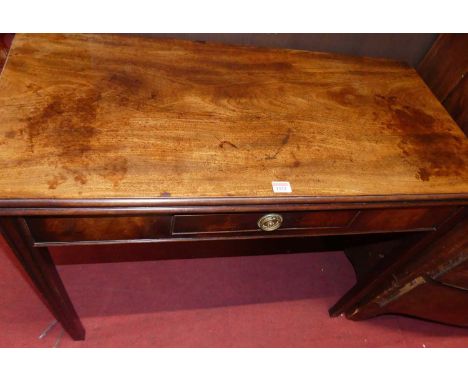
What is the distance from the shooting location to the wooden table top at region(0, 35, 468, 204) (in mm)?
723

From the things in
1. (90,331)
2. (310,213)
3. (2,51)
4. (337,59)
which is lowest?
(90,331)

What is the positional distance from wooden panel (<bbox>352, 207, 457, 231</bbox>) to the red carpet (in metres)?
0.63

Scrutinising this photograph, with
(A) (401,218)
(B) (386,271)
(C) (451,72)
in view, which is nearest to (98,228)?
(A) (401,218)

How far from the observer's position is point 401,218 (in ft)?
2.93

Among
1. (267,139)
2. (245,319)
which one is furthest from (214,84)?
(245,319)

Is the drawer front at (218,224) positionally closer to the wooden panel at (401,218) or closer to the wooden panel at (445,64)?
the wooden panel at (401,218)

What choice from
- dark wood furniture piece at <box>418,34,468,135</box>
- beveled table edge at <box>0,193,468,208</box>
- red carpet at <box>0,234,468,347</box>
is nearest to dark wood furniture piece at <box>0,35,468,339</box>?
beveled table edge at <box>0,193,468,208</box>

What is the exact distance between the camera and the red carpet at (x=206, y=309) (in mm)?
1277

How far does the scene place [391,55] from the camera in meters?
1.21

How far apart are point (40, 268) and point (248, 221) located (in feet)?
1.53

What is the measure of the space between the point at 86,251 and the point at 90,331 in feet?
0.98

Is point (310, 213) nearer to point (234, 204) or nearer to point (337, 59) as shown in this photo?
point (234, 204)

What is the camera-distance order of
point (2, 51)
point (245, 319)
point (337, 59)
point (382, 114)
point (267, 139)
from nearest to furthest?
point (267, 139)
point (382, 114)
point (337, 59)
point (2, 51)
point (245, 319)

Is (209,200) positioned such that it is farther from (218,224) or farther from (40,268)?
(40,268)
